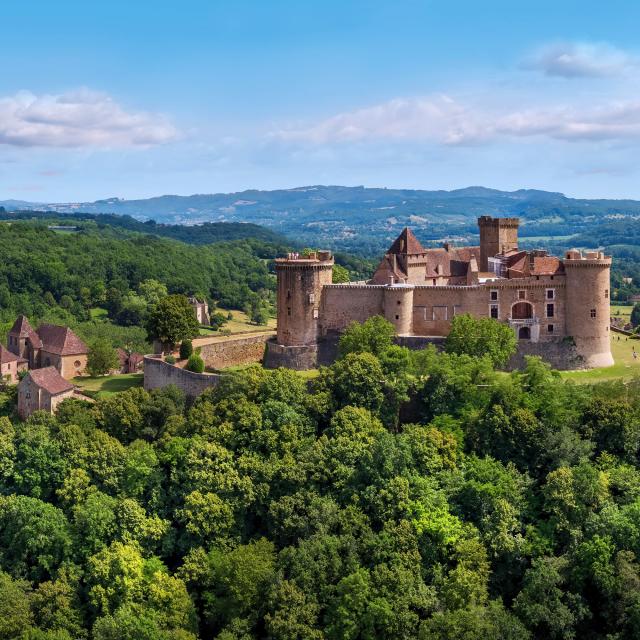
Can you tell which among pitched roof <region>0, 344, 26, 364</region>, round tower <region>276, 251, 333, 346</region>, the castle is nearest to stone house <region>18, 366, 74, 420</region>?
pitched roof <region>0, 344, 26, 364</region>

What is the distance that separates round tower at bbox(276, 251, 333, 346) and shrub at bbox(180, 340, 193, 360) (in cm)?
574

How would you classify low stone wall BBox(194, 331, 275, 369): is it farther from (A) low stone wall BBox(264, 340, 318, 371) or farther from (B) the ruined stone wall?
(B) the ruined stone wall

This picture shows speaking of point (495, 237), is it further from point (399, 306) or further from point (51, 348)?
point (51, 348)

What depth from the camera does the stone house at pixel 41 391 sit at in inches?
2222

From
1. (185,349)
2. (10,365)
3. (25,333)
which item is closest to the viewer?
(185,349)

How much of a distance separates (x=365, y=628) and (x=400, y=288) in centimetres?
2432

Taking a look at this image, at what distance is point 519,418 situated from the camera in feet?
157

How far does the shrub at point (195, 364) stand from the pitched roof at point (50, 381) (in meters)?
7.15

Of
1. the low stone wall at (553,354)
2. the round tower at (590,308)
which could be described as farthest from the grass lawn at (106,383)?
the round tower at (590,308)

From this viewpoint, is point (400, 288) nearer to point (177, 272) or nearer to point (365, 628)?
point (365, 628)

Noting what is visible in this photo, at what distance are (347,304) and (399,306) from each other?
3453 mm

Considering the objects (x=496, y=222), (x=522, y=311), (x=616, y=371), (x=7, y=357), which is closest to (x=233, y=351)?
(x=7, y=357)

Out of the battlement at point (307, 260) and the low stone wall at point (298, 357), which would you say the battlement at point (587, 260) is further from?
the low stone wall at point (298, 357)

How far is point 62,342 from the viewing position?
64562 mm
